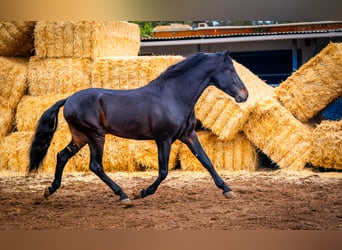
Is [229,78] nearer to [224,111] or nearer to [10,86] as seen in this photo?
[224,111]

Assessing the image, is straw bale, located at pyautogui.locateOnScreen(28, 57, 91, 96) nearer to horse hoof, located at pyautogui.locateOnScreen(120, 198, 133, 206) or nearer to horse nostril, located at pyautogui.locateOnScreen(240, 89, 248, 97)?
horse hoof, located at pyautogui.locateOnScreen(120, 198, 133, 206)

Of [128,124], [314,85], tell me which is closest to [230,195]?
[128,124]

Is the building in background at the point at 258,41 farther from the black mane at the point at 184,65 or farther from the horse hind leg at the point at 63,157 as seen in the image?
the horse hind leg at the point at 63,157

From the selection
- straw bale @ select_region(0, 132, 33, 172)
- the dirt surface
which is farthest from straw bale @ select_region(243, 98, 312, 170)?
straw bale @ select_region(0, 132, 33, 172)

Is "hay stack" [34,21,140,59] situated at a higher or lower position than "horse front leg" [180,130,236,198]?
higher

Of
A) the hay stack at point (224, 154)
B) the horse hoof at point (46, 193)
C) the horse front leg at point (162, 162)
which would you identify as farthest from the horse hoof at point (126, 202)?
the hay stack at point (224, 154)

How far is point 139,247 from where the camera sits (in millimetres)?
4074

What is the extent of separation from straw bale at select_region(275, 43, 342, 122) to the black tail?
2.04m

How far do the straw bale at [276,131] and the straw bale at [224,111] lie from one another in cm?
8

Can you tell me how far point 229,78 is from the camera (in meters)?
4.29

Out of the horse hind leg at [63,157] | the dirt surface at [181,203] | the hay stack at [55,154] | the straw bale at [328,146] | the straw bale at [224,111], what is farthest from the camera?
the straw bale at [224,111]

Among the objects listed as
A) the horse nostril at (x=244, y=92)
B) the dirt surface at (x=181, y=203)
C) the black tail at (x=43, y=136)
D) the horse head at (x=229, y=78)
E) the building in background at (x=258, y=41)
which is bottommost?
Answer: the dirt surface at (x=181, y=203)

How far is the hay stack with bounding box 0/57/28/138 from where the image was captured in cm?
534

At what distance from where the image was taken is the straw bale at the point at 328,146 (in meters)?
4.98
